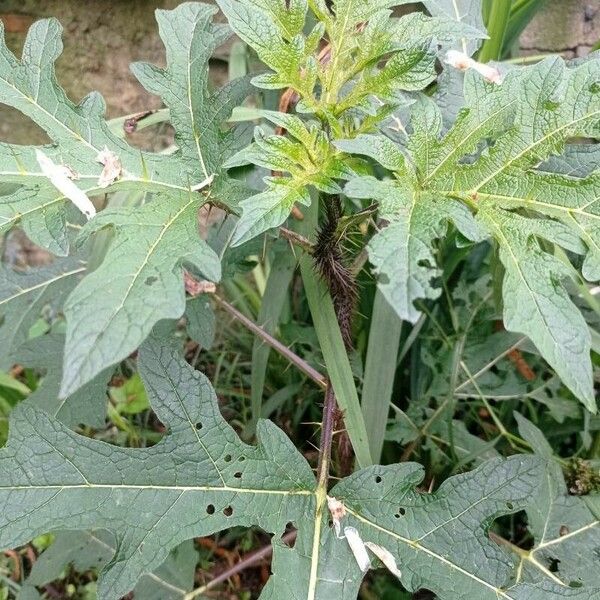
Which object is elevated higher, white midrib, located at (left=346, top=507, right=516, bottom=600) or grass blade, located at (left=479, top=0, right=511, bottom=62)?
grass blade, located at (left=479, top=0, right=511, bottom=62)

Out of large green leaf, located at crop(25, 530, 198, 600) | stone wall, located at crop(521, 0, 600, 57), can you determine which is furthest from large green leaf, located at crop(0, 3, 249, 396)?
stone wall, located at crop(521, 0, 600, 57)

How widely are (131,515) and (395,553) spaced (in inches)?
12.8

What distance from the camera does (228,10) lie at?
750 mm

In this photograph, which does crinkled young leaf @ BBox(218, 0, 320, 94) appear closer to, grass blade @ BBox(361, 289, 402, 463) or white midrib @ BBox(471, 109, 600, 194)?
white midrib @ BBox(471, 109, 600, 194)

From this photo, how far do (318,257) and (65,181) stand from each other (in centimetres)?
32

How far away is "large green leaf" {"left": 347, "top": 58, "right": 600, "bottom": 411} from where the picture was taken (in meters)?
0.66

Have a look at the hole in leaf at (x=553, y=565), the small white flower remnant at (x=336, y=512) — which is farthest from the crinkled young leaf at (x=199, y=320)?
the hole in leaf at (x=553, y=565)

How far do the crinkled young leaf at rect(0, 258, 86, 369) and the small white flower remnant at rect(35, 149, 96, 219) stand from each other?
1.41 feet

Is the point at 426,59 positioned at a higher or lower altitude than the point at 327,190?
higher

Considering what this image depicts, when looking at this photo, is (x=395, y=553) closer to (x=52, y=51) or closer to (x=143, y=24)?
(x=52, y=51)

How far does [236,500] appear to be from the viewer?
2.81 feet

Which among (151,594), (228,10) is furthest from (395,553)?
(228,10)

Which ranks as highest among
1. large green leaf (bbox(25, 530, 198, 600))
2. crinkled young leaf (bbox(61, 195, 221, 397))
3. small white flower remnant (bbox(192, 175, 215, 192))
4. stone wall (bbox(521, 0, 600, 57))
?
crinkled young leaf (bbox(61, 195, 221, 397))

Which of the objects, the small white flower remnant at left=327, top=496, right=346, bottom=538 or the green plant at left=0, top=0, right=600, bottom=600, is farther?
the small white flower remnant at left=327, top=496, right=346, bottom=538
